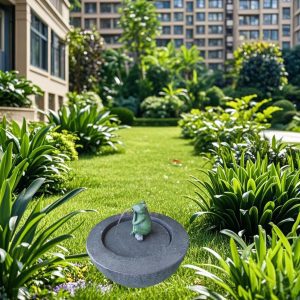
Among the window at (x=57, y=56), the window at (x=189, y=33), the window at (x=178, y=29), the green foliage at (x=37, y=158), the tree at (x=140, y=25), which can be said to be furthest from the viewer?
the window at (x=189, y=33)

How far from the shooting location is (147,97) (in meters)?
40.9

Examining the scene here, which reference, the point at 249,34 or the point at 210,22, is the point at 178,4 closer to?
the point at 210,22

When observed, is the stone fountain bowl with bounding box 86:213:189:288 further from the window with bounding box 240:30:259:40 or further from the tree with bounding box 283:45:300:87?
the window with bounding box 240:30:259:40

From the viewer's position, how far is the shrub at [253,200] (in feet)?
15.1

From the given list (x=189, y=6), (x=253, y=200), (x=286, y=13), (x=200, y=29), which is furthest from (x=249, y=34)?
(x=253, y=200)

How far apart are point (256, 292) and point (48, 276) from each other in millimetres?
1400

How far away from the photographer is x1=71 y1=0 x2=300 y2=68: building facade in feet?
251

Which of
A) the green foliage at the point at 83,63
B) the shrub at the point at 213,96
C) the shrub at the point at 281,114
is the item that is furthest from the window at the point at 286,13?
the shrub at the point at 281,114

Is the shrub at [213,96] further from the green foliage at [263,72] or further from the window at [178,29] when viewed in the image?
the window at [178,29]

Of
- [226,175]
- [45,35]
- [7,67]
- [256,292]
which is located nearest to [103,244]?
[256,292]

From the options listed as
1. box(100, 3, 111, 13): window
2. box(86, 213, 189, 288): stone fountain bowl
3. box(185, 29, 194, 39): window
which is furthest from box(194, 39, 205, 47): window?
box(86, 213, 189, 288): stone fountain bowl

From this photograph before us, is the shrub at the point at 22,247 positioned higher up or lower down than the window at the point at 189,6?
lower down

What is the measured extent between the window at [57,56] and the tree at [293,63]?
30601mm

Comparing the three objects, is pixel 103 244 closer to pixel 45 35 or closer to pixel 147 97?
pixel 45 35
